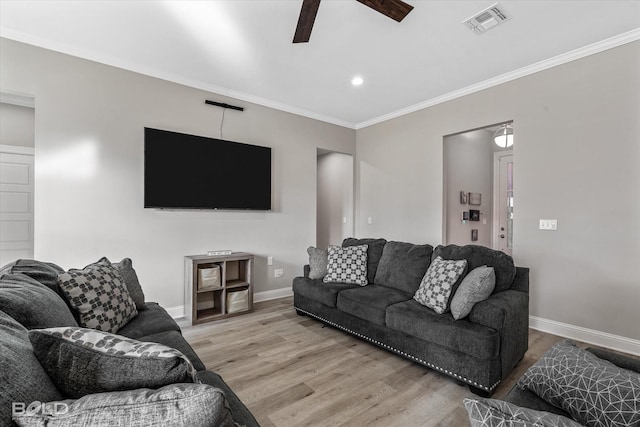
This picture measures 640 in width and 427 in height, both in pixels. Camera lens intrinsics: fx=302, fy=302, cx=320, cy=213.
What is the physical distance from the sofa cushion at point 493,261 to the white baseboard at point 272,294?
8.38 ft

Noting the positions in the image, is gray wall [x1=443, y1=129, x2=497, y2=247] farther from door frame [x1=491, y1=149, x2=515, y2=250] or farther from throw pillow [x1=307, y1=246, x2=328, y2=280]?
throw pillow [x1=307, y1=246, x2=328, y2=280]

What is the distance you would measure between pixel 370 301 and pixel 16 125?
178 inches

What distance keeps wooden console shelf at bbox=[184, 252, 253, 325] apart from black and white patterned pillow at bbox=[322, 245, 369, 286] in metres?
1.06

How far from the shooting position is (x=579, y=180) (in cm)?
301

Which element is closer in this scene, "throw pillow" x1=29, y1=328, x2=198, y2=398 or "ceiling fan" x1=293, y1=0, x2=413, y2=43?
"throw pillow" x1=29, y1=328, x2=198, y2=398

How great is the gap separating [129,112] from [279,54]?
175 cm

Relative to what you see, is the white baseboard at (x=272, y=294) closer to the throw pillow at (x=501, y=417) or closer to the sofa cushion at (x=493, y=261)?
the sofa cushion at (x=493, y=261)

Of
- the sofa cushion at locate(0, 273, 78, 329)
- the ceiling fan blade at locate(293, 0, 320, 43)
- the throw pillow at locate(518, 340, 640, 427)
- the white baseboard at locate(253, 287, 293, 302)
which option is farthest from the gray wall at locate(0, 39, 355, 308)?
the throw pillow at locate(518, 340, 640, 427)

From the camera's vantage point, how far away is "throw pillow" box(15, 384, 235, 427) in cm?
65

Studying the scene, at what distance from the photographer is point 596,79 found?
9.55 feet

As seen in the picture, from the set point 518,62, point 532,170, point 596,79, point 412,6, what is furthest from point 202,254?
point 596,79

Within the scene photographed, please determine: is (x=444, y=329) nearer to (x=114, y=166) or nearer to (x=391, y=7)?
(x=391, y=7)

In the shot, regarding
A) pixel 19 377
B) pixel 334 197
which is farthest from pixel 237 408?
pixel 334 197

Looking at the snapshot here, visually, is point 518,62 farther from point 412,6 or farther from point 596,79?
point 412,6
